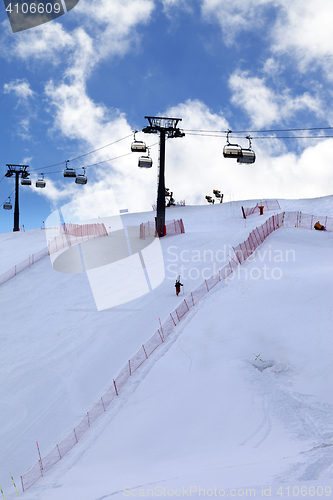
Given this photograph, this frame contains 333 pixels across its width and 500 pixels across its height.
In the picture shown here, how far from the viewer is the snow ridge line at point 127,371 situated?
33.5ft

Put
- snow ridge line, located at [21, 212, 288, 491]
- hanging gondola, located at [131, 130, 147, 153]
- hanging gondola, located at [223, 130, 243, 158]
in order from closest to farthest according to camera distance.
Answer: snow ridge line, located at [21, 212, 288, 491] → hanging gondola, located at [223, 130, 243, 158] → hanging gondola, located at [131, 130, 147, 153]

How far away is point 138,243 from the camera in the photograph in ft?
103

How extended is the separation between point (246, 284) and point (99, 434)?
9.17m

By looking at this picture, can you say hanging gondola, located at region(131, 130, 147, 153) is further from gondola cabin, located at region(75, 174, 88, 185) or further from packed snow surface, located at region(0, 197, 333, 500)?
packed snow surface, located at region(0, 197, 333, 500)

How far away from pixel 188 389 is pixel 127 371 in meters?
2.76

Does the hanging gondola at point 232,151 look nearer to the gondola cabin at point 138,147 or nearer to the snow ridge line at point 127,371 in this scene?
the snow ridge line at point 127,371

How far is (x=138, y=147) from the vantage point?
2955cm

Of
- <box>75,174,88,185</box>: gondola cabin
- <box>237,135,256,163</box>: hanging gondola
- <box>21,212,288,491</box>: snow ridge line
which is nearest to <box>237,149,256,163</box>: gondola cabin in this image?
<box>237,135,256,163</box>: hanging gondola

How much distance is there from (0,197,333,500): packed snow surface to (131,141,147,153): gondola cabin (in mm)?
12195

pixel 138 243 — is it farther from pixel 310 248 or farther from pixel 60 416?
pixel 60 416

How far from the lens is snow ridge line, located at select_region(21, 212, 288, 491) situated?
10203 mm

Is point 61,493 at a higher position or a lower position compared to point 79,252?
lower

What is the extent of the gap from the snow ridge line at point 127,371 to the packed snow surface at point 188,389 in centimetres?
37

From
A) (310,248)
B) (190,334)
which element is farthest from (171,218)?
(190,334)
